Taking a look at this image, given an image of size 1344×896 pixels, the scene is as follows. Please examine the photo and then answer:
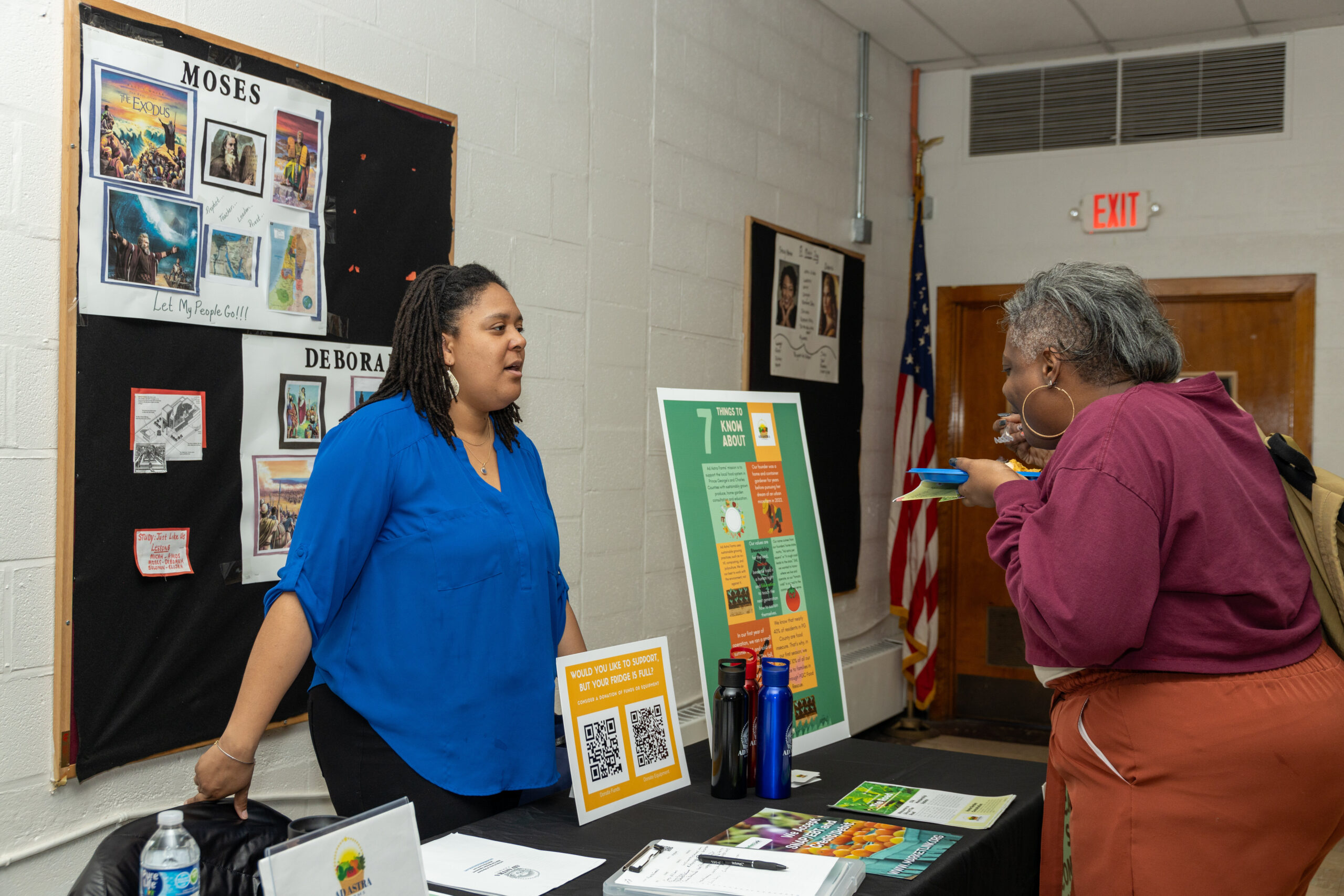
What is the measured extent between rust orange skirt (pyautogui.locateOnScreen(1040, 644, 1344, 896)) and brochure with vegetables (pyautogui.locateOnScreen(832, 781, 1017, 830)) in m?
0.24

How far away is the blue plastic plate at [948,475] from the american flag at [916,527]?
9.98 feet

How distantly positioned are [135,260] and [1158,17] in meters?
3.89

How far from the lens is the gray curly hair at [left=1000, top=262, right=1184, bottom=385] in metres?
1.50

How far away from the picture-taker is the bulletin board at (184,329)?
1.85 metres

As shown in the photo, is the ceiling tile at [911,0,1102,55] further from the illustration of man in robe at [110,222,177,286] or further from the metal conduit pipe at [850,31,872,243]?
the illustration of man in robe at [110,222,177,286]

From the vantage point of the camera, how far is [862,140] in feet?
14.9

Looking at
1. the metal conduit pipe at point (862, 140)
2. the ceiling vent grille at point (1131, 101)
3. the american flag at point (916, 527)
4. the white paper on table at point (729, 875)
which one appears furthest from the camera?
the american flag at point (916, 527)

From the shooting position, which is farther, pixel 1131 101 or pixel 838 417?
pixel 1131 101

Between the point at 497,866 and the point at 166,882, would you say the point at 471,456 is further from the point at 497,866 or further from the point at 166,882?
the point at 166,882

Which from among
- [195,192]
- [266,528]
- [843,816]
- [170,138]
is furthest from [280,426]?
[843,816]

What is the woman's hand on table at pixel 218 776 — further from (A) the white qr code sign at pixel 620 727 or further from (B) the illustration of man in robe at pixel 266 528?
(B) the illustration of man in robe at pixel 266 528

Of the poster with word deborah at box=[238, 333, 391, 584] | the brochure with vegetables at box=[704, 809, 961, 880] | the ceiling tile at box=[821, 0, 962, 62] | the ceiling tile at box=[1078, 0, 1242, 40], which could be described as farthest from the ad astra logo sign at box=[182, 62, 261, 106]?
the ceiling tile at box=[1078, 0, 1242, 40]

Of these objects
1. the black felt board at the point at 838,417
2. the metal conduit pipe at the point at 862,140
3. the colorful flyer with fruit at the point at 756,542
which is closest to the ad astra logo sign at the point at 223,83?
the colorful flyer with fruit at the point at 756,542

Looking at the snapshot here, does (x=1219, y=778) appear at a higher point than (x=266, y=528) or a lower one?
lower
